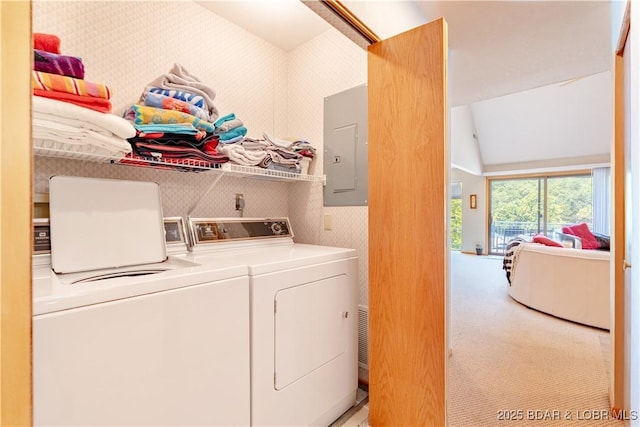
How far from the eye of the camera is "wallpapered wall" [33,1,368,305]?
1.50 m

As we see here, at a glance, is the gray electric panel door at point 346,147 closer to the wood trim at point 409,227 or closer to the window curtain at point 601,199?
the wood trim at point 409,227

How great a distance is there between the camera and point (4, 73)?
1.45ft

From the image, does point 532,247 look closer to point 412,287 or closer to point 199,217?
point 412,287

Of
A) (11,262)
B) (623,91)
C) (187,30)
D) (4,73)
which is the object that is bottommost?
(11,262)

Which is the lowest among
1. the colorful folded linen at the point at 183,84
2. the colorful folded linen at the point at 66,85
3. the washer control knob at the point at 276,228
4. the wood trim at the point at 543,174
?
the washer control knob at the point at 276,228

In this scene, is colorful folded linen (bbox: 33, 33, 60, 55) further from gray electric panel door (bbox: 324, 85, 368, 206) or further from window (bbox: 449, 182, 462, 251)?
window (bbox: 449, 182, 462, 251)

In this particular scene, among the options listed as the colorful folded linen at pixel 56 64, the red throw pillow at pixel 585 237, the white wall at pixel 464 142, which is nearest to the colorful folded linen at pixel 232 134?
the colorful folded linen at pixel 56 64

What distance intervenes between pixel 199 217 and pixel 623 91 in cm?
262

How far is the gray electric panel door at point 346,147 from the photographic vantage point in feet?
6.71

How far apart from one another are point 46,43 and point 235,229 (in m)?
1.21

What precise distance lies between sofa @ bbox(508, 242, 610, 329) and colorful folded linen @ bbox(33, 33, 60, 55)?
459 cm

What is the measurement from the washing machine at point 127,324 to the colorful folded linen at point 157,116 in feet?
1.13

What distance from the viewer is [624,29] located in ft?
4.81

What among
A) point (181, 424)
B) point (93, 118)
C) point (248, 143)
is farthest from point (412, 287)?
point (93, 118)
